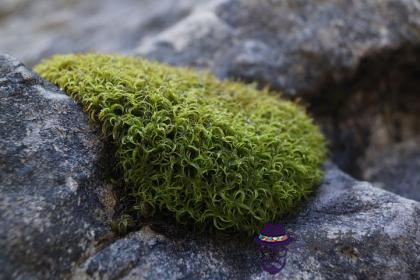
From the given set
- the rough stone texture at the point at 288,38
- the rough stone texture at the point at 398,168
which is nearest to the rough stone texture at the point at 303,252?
the rough stone texture at the point at 398,168

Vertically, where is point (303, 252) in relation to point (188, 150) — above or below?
below

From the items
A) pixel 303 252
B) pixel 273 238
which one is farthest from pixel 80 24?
pixel 303 252

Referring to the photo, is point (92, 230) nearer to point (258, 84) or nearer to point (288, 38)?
point (258, 84)

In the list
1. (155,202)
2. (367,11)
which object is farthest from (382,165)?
(155,202)

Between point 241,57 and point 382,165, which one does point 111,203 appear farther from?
point 382,165

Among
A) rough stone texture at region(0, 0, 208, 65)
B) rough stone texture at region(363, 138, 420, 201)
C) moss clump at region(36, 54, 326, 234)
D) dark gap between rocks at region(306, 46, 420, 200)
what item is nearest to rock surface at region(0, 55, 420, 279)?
moss clump at region(36, 54, 326, 234)


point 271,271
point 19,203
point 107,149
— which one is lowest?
point 271,271

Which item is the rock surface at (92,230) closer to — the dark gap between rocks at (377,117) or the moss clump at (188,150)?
the moss clump at (188,150)
